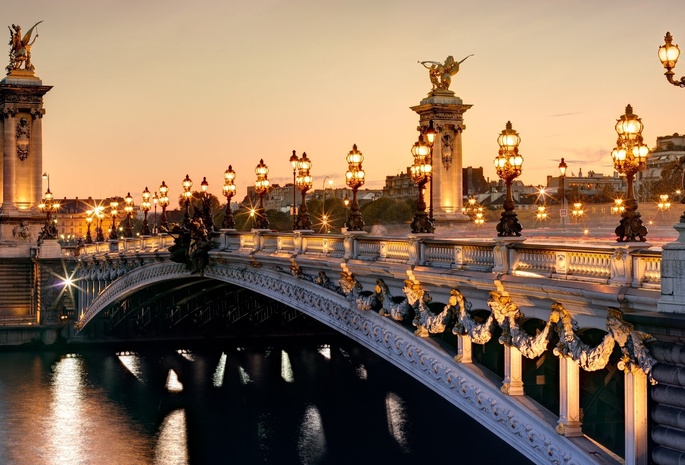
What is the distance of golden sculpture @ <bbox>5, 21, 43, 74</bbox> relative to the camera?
8800 cm

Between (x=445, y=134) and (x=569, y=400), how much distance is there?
1581 inches

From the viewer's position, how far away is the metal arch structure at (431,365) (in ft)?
71.7

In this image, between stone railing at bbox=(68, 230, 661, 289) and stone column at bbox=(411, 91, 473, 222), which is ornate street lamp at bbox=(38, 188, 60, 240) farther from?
stone railing at bbox=(68, 230, 661, 289)

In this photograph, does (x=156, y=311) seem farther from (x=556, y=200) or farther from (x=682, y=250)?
(x=682, y=250)

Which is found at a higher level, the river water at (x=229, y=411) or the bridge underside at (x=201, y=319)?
the bridge underside at (x=201, y=319)

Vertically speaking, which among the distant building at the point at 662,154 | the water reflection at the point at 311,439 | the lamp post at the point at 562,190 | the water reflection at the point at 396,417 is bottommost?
the water reflection at the point at 311,439

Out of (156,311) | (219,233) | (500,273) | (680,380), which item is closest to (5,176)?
(156,311)

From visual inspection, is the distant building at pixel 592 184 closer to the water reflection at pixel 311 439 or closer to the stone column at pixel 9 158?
the water reflection at pixel 311 439

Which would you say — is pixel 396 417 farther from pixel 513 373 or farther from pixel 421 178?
pixel 513 373

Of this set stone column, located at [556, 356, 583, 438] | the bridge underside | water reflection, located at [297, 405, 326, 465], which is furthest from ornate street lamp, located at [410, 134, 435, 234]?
the bridge underside

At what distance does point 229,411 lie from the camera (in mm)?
52312

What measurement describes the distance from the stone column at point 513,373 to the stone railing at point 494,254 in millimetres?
1627

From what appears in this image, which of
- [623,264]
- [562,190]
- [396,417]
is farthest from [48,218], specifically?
[623,264]

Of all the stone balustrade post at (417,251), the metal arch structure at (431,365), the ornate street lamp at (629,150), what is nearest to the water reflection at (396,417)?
the metal arch structure at (431,365)
